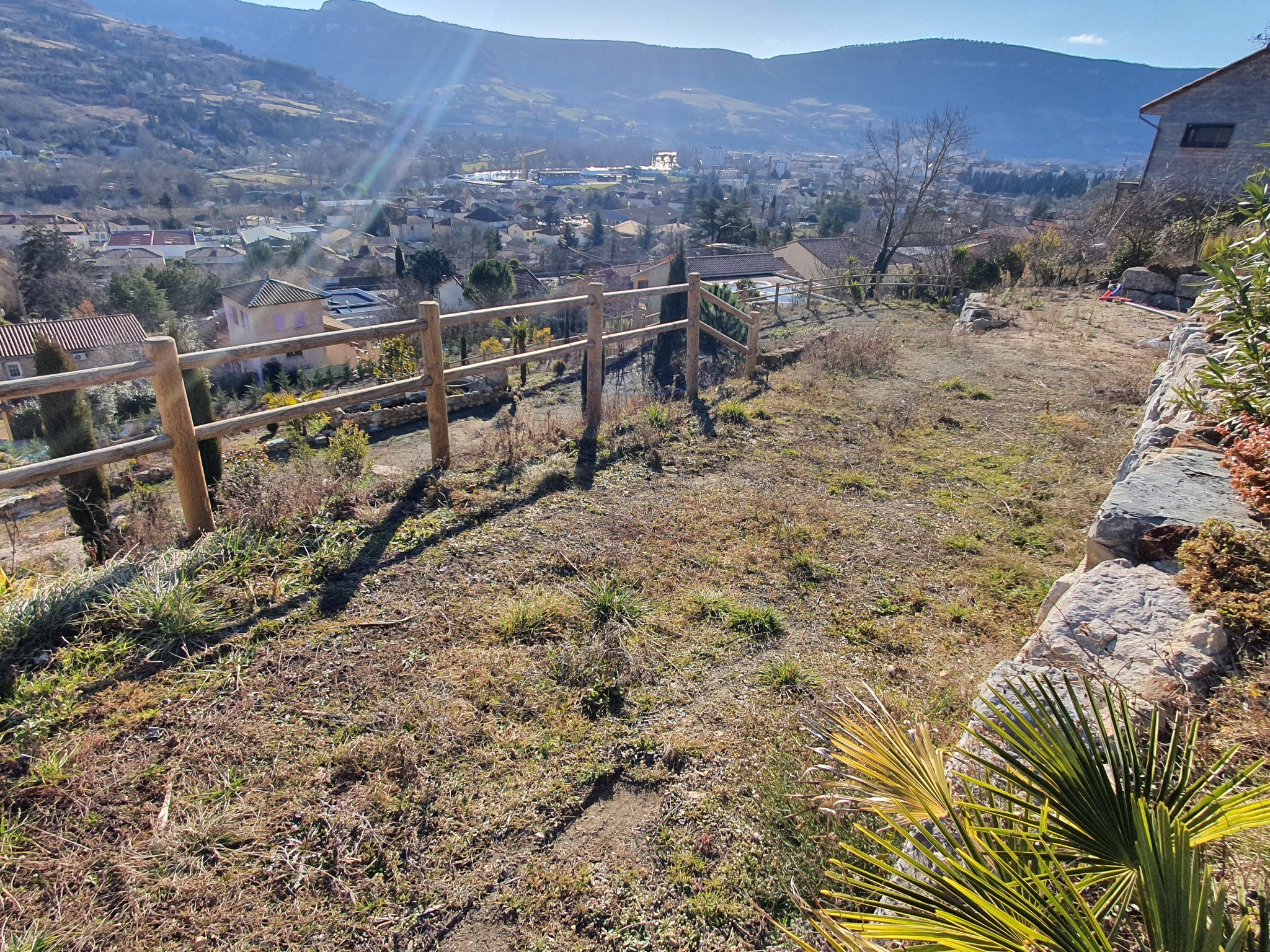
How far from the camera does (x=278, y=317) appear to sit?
30875 mm

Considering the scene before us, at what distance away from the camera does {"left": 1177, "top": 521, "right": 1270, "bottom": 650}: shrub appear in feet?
7.64

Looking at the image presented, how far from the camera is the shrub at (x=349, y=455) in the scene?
16.5 ft

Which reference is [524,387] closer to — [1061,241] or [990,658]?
[990,658]

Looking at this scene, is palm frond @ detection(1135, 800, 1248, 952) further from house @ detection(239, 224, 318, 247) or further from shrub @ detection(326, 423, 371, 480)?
house @ detection(239, 224, 318, 247)

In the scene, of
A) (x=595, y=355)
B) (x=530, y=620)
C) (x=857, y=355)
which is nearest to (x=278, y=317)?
(x=857, y=355)

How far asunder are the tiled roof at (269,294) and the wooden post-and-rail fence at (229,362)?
2966 cm

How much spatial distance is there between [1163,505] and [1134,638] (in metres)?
1.16

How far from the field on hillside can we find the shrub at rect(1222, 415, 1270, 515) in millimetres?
1280

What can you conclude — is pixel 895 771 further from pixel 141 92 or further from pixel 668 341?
pixel 141 92

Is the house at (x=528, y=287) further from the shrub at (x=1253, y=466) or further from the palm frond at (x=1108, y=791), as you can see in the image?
the palm frond at (x=1108, y=791)

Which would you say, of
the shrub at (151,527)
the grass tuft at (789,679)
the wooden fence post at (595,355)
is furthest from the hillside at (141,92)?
the grass tuft at (789,679)

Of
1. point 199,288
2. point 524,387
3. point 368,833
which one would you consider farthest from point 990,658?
point 199,288

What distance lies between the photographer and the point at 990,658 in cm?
342

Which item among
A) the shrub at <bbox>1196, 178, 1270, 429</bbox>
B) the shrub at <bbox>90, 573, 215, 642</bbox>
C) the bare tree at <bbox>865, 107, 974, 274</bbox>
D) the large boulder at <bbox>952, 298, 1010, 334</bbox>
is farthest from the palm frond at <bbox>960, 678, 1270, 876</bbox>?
the bare tree at <bbox>865, 107, 974, 274</bbox>
